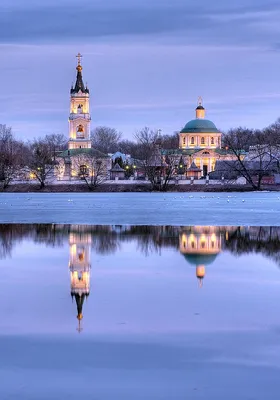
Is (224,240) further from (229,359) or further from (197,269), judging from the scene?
(229,359)

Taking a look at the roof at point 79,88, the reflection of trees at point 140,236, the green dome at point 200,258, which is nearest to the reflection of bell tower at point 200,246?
the green dome at point 200,258

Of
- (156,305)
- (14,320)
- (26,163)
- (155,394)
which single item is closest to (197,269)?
(156,305)

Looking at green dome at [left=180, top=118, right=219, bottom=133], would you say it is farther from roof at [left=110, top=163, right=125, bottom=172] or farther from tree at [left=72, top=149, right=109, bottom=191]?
roof at [left=110, top=163, right=125, bottom=172]

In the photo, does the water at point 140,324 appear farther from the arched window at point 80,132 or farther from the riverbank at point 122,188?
the arched window at point 80,132

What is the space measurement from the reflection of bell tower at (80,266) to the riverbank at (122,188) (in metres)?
71.8

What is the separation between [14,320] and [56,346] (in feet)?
5.54

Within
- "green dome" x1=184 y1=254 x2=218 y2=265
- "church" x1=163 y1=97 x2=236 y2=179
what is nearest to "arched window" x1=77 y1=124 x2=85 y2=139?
"church" x1=163 y1=97 x2=236 y2=179

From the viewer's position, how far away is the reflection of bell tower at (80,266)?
45.1 feet

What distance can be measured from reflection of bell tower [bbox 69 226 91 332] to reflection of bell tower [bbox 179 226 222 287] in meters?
2.08

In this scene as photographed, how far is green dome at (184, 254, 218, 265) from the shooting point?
1833 cm

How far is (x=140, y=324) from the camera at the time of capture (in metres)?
11.2

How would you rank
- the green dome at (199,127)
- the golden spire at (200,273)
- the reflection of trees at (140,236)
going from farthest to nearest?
the green dome at (199,127)
the reflection of trees at (140,236)
the golden spire at (200,273)

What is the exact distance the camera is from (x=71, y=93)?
14062 centimetres

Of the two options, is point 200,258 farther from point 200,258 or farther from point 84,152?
point 84,152
